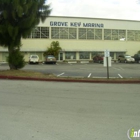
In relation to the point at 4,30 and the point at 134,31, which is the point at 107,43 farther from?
the point at 4,30

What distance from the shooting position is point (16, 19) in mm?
14523

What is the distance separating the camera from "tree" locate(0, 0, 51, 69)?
1391 centimetres

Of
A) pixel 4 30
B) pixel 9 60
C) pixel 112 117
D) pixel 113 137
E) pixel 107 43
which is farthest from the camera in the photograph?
pixel 107 43

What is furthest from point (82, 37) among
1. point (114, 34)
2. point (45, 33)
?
point (45, 33)

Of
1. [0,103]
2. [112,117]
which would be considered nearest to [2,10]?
[0,103]

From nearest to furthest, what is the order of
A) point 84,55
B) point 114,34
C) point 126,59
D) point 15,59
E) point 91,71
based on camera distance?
point 15,59
point 91,71
point 126,59
point 84,55
point 114,34

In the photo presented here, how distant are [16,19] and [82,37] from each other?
2987cm

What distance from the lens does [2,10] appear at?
14.3m

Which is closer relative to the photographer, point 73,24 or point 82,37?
point 73,24

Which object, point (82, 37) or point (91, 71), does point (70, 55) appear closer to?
point (82, 37)

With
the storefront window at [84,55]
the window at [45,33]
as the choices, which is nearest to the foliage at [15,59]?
the window at [45,33]

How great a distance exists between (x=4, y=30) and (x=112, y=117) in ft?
37.4

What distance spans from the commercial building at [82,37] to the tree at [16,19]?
25613mm

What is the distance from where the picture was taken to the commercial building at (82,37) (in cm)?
4153
